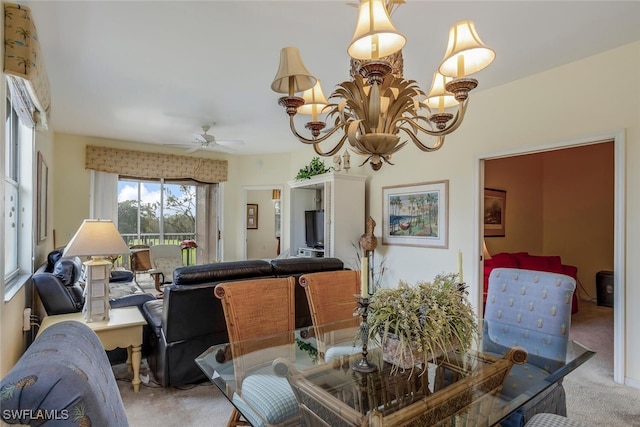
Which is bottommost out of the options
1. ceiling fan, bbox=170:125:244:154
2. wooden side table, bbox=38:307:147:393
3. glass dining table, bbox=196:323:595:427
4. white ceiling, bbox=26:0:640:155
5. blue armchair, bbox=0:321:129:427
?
wooden side table, bbox=38:307:147:393

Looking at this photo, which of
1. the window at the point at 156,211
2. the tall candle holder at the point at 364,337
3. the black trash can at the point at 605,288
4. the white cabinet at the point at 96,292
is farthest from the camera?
the window at the point at 156,211

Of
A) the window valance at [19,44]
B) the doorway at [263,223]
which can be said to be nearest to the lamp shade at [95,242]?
A: the window valance at [19,44]

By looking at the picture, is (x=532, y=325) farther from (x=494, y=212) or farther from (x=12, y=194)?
(x=494, y=212)

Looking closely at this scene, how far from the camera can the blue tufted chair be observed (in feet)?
5.46

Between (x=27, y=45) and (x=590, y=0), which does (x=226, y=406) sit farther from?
(x=590, y=0)

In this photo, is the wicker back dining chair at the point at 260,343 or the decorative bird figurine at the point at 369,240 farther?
the decorative bird figurine at the point at 369,240

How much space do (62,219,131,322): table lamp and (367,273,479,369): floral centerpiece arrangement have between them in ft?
6.58

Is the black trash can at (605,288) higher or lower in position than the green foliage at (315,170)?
lower

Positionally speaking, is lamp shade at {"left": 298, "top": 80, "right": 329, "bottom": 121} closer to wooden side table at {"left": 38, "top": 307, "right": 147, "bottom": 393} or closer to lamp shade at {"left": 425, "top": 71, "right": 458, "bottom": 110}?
lamp shade at {"left": 425, "top": 71, "right": 458, "bottom": 110}

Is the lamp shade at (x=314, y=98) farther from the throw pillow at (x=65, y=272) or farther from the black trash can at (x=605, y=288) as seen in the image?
the black trash can at (x=605, y=288)

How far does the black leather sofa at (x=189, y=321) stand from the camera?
240 cm

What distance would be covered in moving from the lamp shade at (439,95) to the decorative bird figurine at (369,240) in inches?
103

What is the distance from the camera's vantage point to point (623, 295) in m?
2.67

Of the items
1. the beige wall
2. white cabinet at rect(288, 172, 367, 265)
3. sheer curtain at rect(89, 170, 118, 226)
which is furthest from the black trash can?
sheer curtain at rect(89, 170, 118, 226)
